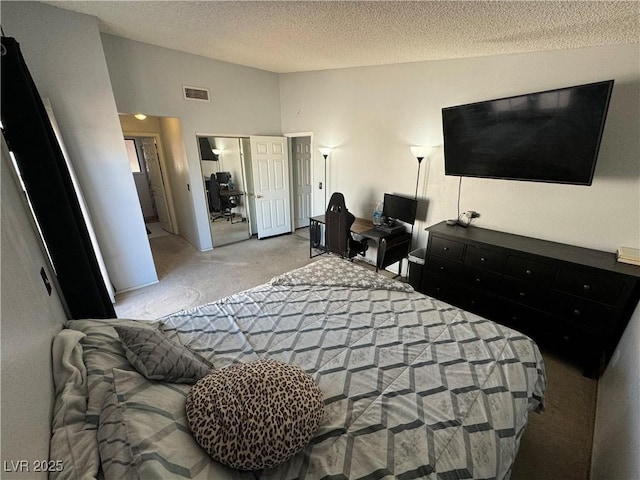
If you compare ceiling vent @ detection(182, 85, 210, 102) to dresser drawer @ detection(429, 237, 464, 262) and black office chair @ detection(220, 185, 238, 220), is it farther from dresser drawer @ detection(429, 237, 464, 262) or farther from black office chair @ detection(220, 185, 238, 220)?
dresser drawer @ detection(429, 237, 464, 262)

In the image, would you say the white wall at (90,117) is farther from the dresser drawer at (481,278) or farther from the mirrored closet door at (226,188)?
the dresser drawer at (481,278)

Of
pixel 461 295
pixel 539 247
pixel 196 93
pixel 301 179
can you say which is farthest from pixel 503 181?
pixel 196 93

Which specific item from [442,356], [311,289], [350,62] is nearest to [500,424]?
[442,356]

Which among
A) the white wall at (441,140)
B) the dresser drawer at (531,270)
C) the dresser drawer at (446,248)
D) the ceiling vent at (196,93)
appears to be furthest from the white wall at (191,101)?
the dresser drawer at (531,270)

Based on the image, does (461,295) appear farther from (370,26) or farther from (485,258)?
(370,26)

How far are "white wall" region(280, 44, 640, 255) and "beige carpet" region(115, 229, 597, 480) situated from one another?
1134 mm

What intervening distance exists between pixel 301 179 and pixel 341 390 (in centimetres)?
462

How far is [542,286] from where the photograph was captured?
215 centimetres

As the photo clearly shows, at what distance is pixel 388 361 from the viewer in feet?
4.40

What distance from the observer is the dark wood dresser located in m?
1.88

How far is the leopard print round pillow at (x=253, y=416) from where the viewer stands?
0.83m

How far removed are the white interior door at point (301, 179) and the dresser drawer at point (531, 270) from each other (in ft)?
12.8

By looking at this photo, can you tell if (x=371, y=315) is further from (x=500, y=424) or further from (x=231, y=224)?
(x=231, y=224)

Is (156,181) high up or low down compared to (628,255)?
up
